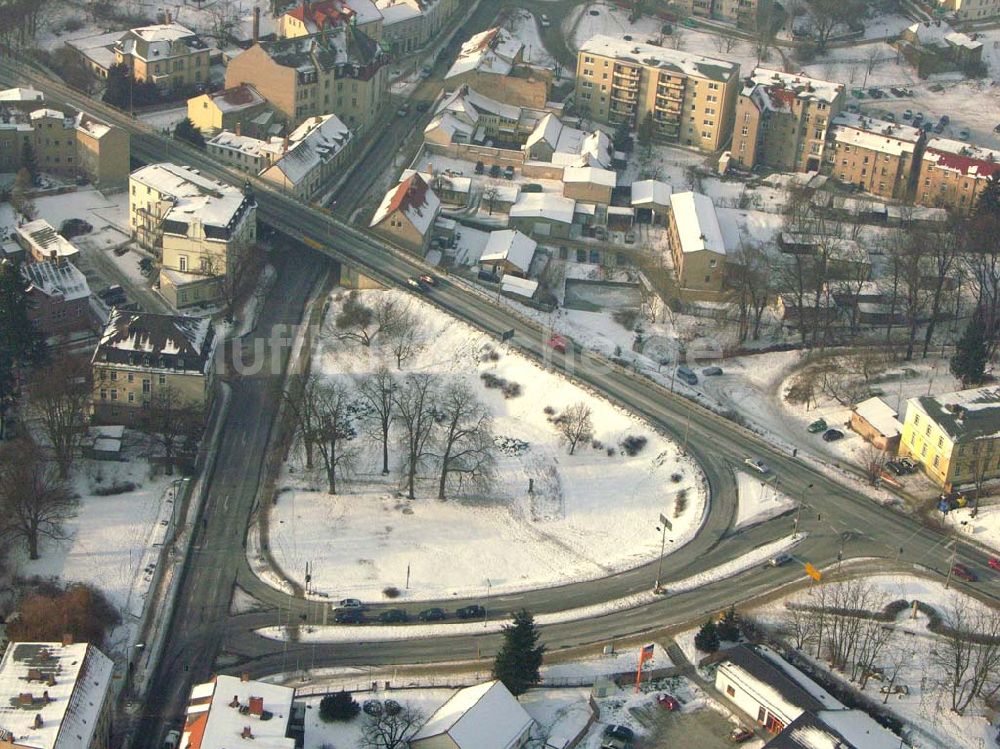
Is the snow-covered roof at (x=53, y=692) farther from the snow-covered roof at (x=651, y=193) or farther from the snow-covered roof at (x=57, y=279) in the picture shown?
the snow-covered roof at (x=651, y=193)

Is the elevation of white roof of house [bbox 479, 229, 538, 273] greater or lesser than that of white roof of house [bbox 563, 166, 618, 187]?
lesser

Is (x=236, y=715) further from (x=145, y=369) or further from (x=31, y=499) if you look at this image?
(x=145, y=369)

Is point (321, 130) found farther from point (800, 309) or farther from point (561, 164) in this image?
point (800, 309)

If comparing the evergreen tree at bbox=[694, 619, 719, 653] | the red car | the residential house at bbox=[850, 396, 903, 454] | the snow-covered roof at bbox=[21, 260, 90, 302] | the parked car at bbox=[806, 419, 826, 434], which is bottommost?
the red car

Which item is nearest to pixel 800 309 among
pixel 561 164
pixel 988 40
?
pixel 561 164

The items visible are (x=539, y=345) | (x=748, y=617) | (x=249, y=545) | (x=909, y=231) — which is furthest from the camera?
(x=909, y=231)

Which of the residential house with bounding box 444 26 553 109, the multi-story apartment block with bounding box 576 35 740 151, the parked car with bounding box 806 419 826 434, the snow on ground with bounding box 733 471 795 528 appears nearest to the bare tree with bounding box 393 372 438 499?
the snow on ground with bounding box 733 471 795 528

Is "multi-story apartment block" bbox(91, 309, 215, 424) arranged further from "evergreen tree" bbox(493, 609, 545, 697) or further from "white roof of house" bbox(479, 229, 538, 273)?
"evergreen tree" bbox(493, 609, 545, 697)
